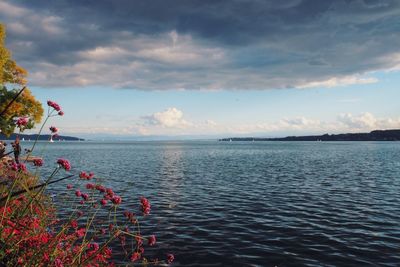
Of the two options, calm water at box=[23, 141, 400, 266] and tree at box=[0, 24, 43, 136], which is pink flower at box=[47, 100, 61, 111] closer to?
calm water at box=[23, 141, 400, 266]

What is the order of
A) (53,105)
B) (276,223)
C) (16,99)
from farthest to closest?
(16,99), (276,223), (53,105)

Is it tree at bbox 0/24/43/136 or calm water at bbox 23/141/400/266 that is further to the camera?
tree at bbox 0/24/43/136

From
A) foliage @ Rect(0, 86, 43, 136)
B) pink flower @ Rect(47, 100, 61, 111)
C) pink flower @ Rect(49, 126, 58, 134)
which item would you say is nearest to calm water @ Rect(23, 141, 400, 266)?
pink flower @ Rect(49, 126, 58, 134)

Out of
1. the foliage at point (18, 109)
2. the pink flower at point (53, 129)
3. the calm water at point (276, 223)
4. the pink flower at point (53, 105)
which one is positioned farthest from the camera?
the foliage at point (18, 109)

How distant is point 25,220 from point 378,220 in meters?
20.0

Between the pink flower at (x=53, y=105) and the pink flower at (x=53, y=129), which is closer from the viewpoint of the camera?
the pink flower at (x=53, y=105)

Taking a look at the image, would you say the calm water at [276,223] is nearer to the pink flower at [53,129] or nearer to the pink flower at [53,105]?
the pink flower at [53,129]

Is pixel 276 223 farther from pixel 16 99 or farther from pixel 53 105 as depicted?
pixel 16 99

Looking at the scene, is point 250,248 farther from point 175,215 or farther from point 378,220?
point 378,220

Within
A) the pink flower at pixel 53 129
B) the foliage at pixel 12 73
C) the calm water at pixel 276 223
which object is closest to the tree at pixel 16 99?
the foliage at pixel 12 73

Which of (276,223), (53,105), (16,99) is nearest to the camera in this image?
(53,105)

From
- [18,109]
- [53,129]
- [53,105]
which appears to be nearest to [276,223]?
[53,129]

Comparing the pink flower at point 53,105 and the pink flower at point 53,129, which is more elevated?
the pink flower at point 53,105

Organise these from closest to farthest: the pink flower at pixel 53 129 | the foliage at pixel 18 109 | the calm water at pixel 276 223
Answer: the pink flower at pixel 53 129 → the calm water at pixel 276 223 → the foliage at pixel 18 109
